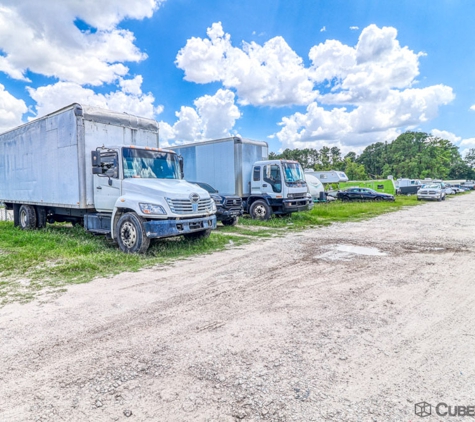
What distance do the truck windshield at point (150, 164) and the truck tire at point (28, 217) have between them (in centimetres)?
559

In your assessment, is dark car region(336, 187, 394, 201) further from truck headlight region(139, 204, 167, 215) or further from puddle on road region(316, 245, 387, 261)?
truck headlight region(139, 204, 167, 215)

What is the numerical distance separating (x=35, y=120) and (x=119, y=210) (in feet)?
15.8

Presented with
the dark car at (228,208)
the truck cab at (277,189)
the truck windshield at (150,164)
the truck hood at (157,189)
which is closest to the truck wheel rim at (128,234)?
the truck hood at (157,189)

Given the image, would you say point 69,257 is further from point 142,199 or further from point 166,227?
point 166,227

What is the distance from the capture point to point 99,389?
2.67 metres

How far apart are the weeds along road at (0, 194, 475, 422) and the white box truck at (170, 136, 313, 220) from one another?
7838mm

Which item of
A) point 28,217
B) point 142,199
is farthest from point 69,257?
point 28,217

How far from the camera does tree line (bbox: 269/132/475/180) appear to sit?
2894 inches

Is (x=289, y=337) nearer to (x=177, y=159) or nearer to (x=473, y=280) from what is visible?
(x=473, y=280)

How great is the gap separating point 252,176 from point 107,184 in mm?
7123

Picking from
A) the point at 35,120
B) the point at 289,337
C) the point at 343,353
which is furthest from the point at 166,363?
the point at 35,120

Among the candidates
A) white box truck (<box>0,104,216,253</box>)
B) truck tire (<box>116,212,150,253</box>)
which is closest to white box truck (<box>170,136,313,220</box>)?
white box truck (<box>0,104,216,253</box>)

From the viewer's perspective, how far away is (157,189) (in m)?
7.60

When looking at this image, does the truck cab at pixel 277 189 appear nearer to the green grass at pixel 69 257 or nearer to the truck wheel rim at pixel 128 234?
the green grass at pixel 69 257
